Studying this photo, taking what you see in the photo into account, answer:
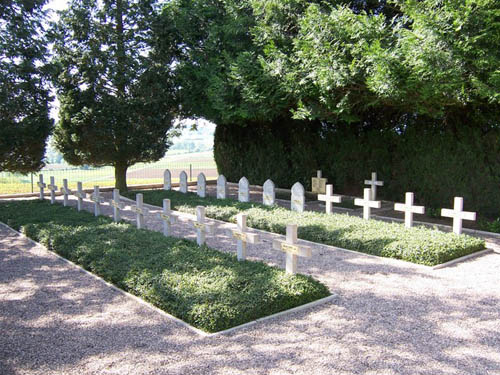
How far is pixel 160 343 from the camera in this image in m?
4.31

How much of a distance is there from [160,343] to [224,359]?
73 cm

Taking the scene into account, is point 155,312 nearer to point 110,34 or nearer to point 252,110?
point 252,110

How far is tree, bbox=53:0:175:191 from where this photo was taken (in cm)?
1522

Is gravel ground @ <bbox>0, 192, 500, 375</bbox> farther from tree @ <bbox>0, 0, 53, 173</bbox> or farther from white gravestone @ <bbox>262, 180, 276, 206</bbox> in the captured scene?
tree @ <bbox>0, 0, 53, 173</bbox>

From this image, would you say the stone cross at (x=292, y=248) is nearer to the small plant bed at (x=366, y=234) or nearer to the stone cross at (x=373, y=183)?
the small plant bed at (x=366, y=234)

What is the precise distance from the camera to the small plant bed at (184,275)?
16.0 feet

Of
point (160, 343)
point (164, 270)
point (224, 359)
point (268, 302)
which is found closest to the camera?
point (224, 359)

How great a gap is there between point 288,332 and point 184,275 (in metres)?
1.77

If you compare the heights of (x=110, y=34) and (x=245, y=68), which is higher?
(x=110, y=34)

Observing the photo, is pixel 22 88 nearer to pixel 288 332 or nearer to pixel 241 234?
pixel 241 234

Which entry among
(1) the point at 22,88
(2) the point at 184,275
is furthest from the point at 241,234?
(1) the point at 22,88

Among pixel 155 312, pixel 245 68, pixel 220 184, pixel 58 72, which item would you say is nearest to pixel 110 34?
pixel 58 72

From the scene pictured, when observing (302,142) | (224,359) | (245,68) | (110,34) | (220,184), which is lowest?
(224,359)

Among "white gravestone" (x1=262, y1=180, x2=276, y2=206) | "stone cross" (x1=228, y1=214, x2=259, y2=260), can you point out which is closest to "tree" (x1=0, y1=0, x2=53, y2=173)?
"white gravestone" (x1=262, y1=180, x2=276, y2=206)
